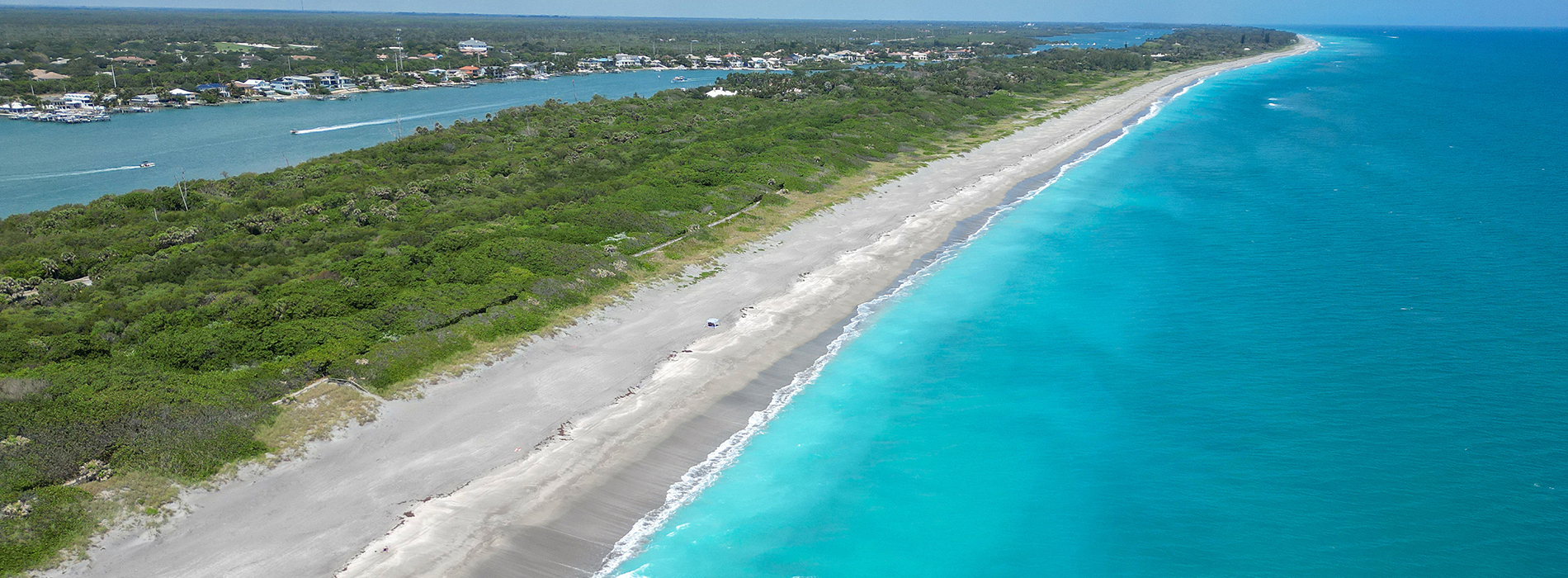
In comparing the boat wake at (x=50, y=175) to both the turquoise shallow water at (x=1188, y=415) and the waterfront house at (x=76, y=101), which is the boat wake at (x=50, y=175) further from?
the turquoise shallow water at (x=1188, y=415)

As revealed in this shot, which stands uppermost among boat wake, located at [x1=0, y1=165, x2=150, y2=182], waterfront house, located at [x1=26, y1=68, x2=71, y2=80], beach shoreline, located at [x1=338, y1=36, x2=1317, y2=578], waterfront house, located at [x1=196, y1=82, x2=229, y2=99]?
waterfront house, located at [x1=26, y1=68, x2=71, y2=80]

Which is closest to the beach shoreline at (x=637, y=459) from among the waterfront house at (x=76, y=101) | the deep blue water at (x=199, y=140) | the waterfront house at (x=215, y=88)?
the deep blue water at (x=199, y=140)

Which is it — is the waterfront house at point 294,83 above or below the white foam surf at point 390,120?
above

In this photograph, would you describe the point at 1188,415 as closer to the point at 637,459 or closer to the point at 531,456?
the point at 637,459

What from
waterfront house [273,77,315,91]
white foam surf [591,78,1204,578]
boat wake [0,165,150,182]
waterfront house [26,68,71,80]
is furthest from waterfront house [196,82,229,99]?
white foam surf [591,78,1204,578]

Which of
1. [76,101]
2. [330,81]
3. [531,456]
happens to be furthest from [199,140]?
[531,456]

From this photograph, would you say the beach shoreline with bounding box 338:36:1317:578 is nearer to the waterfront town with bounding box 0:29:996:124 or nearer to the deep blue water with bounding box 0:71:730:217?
the deep blue water with bounding box 0:71:730:217
